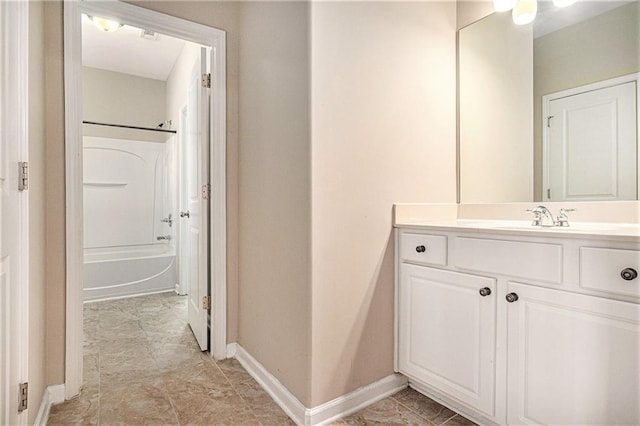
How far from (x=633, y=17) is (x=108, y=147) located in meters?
4.50

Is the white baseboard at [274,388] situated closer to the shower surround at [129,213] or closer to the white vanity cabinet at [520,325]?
the white vanity cabinet at [520,325]

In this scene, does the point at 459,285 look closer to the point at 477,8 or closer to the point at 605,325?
the point at 605,325

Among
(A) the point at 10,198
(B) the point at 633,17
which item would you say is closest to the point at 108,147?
(A) the point at 10,198

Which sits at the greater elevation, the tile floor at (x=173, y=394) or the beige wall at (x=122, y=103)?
the beige wall at (x=122, y=103)

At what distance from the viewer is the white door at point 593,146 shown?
1455 millimetres

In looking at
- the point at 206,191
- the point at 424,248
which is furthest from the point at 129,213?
the point at 424,248

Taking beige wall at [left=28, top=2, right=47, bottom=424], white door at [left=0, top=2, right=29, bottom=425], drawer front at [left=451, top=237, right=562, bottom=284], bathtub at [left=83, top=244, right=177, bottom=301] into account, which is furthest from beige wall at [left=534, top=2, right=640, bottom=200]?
bathtub at [left=83, top=244, right=177, bottom=301]

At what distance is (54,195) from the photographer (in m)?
1.63

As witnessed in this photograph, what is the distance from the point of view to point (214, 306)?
210cm

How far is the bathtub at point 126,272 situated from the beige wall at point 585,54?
11.5 feet

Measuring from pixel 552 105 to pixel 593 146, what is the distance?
11.0 inches

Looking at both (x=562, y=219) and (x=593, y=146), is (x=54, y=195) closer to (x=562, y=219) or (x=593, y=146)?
(x=562, y=219)

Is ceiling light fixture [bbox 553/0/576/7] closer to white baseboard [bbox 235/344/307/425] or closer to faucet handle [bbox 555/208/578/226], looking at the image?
faucet handle [bbox 555/208/578/226]

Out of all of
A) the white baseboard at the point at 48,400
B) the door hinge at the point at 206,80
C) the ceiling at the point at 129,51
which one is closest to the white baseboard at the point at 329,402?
the white baseboard at the point at 48,400
